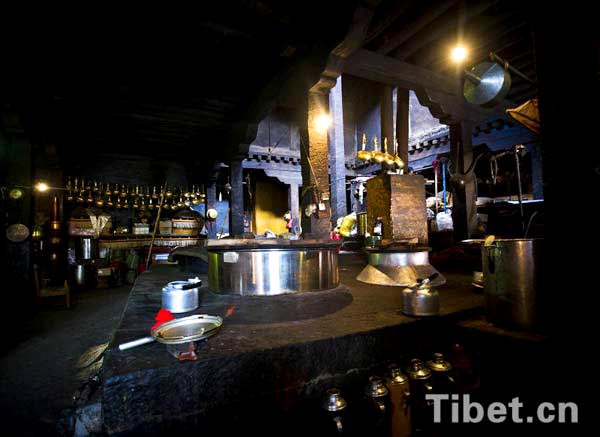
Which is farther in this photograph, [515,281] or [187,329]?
[515,281]

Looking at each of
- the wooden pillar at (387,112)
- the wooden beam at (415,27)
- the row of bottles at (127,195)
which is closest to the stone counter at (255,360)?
the wooden beam at (415,27)

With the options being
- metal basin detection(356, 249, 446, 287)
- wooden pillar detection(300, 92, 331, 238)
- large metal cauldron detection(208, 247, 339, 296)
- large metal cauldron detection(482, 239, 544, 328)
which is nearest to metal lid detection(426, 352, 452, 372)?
large metal cauldron detection(482, 239, 544, 328)

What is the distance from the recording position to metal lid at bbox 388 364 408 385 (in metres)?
1.72

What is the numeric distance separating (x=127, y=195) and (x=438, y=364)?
13.1 metres

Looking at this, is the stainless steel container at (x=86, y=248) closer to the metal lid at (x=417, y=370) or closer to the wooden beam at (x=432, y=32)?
the wooden beam at (x=432, y=32)

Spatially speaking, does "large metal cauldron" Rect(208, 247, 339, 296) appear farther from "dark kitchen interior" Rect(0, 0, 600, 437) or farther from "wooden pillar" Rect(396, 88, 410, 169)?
"wooden pillar" Rect(396, 88, 410, 169)

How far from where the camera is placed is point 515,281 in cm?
201

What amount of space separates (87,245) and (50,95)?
20.0 feet

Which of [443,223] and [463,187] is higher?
[463,187]

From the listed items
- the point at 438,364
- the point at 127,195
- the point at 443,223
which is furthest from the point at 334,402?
the point at 127,195

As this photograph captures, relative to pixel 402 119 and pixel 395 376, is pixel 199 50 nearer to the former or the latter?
pixel 402 119

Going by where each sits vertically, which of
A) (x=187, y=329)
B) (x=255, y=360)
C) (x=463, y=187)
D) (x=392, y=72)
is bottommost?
(x=255, y=360)

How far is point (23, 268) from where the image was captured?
6.55 meters

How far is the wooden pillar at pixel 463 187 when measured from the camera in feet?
22.8
